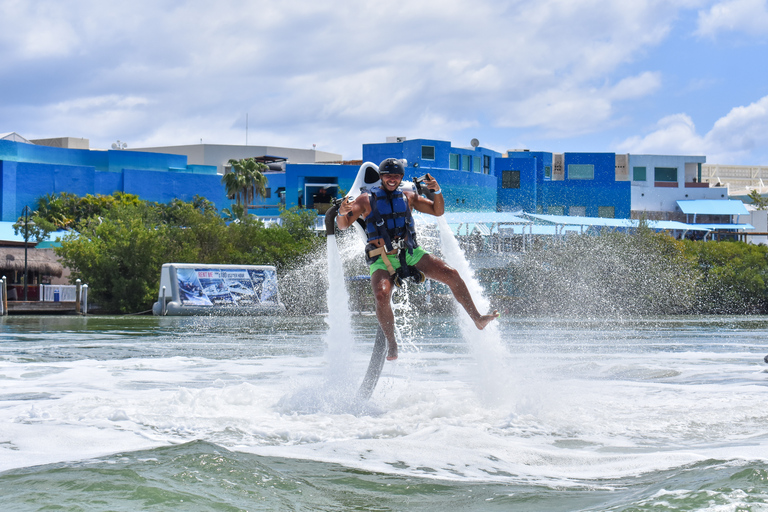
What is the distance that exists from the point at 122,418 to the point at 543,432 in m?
3.42

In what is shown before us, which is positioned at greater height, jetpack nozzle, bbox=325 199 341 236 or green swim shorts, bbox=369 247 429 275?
jetpack nozzle, bbox=325 199 341 236

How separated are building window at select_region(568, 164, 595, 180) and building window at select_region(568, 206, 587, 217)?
9.08 feet

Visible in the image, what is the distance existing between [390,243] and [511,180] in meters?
54.2

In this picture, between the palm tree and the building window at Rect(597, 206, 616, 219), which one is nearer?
the palm tree

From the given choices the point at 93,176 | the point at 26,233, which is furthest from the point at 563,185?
the point at 26,233

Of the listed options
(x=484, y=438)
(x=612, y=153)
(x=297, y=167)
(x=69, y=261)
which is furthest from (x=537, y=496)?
(x=612, y=153)

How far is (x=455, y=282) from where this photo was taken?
24.4 feet

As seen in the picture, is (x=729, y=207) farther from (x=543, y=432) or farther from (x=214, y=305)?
(x=543, y=432)

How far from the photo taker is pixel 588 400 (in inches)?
301

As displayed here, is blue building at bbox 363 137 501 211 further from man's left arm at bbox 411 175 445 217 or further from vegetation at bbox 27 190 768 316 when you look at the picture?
man's left arm at bbox 411 175 445 217

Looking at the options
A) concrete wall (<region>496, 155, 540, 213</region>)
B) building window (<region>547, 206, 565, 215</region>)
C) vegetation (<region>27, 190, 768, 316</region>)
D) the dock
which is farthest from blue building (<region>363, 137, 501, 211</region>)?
the dock

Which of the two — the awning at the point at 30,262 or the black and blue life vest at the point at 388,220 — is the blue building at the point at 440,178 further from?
the black and blue life vest at the point at 388,220

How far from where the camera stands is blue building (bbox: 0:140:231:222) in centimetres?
5619

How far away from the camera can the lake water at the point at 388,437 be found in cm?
426
